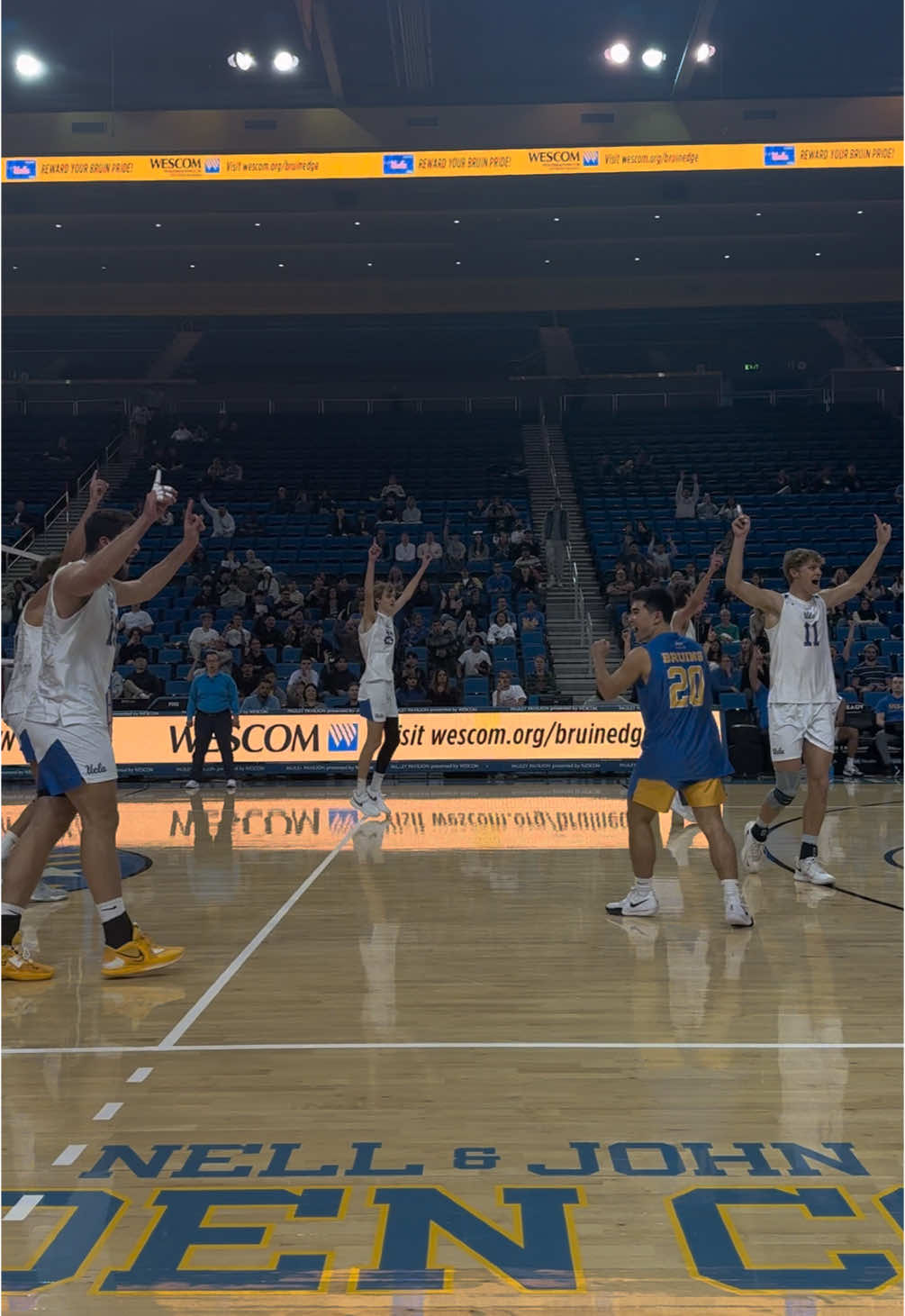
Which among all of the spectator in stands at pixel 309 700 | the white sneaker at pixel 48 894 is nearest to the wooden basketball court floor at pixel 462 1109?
the white sneaker at pixel 48 894

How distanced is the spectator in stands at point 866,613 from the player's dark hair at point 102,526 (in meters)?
15.1

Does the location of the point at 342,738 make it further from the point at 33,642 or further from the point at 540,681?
the point at 33,642

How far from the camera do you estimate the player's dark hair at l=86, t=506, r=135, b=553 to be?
5766 mm

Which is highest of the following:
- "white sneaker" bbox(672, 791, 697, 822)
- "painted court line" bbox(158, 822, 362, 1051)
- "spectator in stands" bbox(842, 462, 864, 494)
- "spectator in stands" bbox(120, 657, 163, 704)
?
"spectator in stands" bbox(842, 462, 864, 494)

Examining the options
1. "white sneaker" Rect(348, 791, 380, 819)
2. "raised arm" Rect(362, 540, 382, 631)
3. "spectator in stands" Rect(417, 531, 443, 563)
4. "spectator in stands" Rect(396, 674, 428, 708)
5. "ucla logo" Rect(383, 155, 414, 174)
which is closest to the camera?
"raised arm" Rect(362, 540, 382, 631)

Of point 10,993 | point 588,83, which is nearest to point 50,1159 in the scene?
point 10,993

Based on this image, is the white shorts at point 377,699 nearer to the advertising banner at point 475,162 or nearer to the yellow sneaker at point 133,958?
the yellow sneaker at point 133,958

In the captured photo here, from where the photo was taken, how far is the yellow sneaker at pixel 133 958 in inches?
235

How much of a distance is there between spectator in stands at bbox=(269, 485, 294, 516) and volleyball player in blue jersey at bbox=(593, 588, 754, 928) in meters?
18.5

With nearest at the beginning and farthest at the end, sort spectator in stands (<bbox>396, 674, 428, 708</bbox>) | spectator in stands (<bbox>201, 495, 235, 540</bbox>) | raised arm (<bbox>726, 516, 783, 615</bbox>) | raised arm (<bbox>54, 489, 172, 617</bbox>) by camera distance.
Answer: raised arm (<bbox>54, 489, 172, 617</bbox>) → raised arm (<bbox>726, 516, 783, 615</bbox>) → spectator in stands (<bbox>396, 674, 428, 708</bbox>) → spectator in stands (<bbox>201, 495, 235, 540</bbox>)

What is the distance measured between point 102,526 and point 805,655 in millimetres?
4644

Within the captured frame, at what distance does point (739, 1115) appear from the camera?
13.1 feet

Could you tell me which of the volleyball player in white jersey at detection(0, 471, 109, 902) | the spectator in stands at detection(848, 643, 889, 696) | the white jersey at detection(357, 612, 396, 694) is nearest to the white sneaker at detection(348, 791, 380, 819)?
the white jersey at detection(357, 612, 396, 694)

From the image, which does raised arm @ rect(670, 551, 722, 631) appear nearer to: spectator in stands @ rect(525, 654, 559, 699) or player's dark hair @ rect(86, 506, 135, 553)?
player's dark hair @ rect(86, 506, 135, 553)
